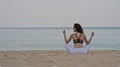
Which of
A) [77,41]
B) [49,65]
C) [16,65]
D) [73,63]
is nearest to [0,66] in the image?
[16,65]

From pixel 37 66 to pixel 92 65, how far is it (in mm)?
1289

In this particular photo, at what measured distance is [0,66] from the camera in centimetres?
838

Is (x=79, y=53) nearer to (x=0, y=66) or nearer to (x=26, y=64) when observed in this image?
(x=26, y=64)

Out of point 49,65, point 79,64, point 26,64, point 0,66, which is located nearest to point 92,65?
point 79,64

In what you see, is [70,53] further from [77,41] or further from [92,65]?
[92,65]

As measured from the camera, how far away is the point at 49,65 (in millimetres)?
8680

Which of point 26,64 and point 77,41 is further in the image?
point 77,41

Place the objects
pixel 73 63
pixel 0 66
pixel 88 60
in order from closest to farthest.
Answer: pixel 0 66
pixel 73 63
pixel 88 60

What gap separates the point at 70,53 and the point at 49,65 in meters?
1.47

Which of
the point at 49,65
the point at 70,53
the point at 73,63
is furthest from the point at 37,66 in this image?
the point at 70,53

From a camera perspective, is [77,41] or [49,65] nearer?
[49,65]

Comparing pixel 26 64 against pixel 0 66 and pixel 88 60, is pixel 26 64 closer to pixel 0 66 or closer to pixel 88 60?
pixel 0 66

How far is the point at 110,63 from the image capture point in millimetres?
9039

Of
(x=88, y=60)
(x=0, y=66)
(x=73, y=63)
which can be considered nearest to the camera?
(x=0, y=66)
